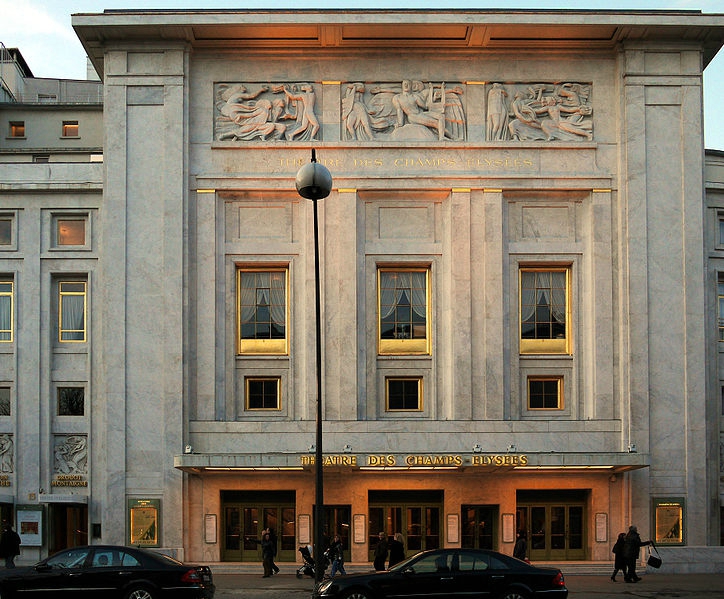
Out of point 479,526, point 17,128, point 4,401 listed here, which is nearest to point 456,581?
point 479,526

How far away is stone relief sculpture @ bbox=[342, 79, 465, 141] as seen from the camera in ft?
112

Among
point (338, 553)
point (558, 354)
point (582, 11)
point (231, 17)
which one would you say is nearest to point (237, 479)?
point (338, 553)

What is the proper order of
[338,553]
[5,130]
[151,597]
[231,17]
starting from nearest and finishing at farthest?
1. [151,597]
2. [338,553]
3. [231,17]
4. [5,130]

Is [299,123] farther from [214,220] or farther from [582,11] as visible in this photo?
[582,11]

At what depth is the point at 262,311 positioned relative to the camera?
34.1 metres

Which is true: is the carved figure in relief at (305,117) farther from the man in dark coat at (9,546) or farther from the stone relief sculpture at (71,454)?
the man in dark coat at (9,546)

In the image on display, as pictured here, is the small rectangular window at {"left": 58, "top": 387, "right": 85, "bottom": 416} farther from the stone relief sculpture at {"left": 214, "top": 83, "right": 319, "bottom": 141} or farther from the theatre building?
the stone relief sculpture at {"left": 214, "top": 83, "right": 319, "bottom": 141}

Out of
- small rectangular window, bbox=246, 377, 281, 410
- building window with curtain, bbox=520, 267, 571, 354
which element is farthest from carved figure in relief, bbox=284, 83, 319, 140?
building window with curtain, bbox=520, 267, 571, 354

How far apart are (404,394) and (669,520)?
30.2 feet

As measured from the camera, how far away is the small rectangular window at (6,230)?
34750mm

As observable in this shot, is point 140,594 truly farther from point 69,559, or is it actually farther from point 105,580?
point 69,559

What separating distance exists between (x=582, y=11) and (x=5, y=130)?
77.9ft

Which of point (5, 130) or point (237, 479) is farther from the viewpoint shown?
point (5, 130)

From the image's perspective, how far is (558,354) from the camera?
33938 mm
